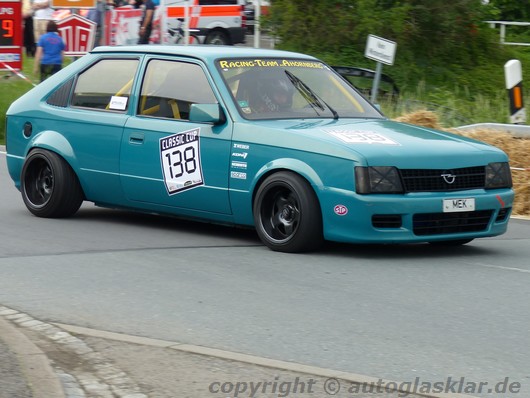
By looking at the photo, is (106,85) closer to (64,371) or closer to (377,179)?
(377,179)

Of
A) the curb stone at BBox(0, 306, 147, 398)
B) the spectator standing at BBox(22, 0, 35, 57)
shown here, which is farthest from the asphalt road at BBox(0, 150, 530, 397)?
the spectator standing at BBox(22, 0, 35, 57)

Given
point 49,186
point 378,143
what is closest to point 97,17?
point 49,186

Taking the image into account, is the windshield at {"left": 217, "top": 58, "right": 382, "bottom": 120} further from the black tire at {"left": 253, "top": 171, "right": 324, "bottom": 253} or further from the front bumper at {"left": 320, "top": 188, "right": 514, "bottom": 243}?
the front bumper at {"left": 320, "top": 188, "right": 514, "bottom": 243}

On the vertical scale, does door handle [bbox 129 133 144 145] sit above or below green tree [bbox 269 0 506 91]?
above

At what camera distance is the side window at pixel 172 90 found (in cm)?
1011

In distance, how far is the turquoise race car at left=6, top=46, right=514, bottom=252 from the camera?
9023 millimetres

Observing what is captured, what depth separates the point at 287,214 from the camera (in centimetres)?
938

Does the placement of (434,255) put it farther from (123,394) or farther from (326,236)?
(123,394)

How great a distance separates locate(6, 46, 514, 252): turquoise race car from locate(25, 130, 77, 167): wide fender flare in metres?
0.01

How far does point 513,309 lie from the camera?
24.9 ft

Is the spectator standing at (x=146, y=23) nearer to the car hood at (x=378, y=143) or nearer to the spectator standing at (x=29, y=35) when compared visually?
the spectator standing at (x=29, y=35)

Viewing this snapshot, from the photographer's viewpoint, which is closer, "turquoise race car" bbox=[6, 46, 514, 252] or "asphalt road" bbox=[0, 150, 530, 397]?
"asphalt road" bbox=[0, 150, 530, 397]

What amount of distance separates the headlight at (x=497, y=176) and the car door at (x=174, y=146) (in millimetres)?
2042

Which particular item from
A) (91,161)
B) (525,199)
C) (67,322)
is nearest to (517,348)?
(67,322)
